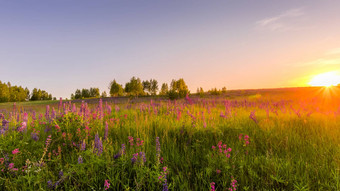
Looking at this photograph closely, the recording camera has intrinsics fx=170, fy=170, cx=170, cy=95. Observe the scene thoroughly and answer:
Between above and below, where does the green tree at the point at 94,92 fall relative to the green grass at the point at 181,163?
above

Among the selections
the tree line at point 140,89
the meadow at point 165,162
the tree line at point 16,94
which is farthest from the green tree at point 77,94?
the meadow at point 165,162

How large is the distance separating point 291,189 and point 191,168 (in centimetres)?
126

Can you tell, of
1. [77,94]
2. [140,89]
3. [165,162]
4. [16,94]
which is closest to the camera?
[165,162]

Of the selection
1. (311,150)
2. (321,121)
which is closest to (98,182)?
(311,150)

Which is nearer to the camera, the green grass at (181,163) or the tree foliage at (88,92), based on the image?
the green grass at (181,163)

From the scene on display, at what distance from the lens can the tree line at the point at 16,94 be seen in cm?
6402

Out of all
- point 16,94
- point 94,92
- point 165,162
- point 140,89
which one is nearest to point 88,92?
point 94,92

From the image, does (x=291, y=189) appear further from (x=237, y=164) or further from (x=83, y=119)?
(x=83, y=119)

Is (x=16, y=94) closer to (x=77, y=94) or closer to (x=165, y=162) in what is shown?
(x=77, y=94)

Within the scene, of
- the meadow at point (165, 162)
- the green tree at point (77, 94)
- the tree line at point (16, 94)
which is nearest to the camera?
the meadow at point (165, 162)

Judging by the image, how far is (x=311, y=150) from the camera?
3141 mm

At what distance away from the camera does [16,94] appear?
252 ft

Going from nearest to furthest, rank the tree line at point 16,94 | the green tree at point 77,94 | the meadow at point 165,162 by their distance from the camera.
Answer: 1. the meadow at point 165,162
2. the tree line at point 16,94
3. the green tree at point 77,94

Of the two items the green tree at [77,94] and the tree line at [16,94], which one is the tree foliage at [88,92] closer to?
the green tree at [77,94]
